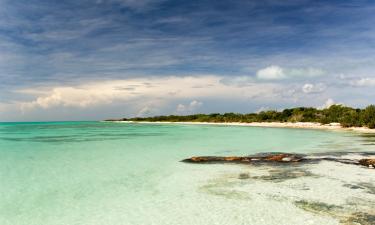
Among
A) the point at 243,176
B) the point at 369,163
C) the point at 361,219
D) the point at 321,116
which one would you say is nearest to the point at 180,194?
the point at 243,176

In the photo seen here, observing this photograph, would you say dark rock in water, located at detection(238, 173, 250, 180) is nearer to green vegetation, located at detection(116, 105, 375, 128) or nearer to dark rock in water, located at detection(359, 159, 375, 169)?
dark rock in water, located at detection(359, 159, 375, 169)

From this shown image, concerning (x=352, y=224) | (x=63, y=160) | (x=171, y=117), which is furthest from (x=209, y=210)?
(x=171, y=117)

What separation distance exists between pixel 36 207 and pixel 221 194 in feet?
17.3

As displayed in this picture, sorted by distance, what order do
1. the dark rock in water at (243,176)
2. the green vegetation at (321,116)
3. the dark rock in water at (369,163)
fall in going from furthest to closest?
the green vegetation at (321,116)
the dark rock in water at (369,163)
the dark rock in water at (243,176)

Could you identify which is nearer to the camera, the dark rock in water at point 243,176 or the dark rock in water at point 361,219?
the dark rock in water at point 361,219

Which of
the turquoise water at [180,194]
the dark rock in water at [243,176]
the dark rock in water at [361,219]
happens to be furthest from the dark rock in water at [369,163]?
the dark rock in water at [361,219]

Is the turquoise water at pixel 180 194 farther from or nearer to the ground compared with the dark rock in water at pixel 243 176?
nearer to the ground

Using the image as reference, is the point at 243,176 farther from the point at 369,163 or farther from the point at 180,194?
the point at 369,163

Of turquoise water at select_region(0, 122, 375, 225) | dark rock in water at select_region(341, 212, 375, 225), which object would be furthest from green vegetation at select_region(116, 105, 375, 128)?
dark rock in water at select_region(341, 212, 375, 225)

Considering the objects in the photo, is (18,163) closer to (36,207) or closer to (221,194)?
(36,207)

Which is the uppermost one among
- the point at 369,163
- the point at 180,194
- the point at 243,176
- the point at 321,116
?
the point at 321,116

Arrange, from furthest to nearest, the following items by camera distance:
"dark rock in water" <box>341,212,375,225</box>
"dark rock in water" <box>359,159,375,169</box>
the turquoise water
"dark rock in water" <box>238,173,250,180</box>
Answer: "dark rock in water" <box>359,159,375,169</box>, "dark rock in water" <box>238,173,250,180</box>, the turquoise water, "dark rock in water" <box>341,212,375,225</box>

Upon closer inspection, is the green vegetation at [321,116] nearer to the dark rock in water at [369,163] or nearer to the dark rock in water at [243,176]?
the dark rock in water at [369,163]

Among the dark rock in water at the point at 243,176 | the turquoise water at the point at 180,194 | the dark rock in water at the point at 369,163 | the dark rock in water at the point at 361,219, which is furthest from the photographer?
the dark rock in water at the point at 369,163
